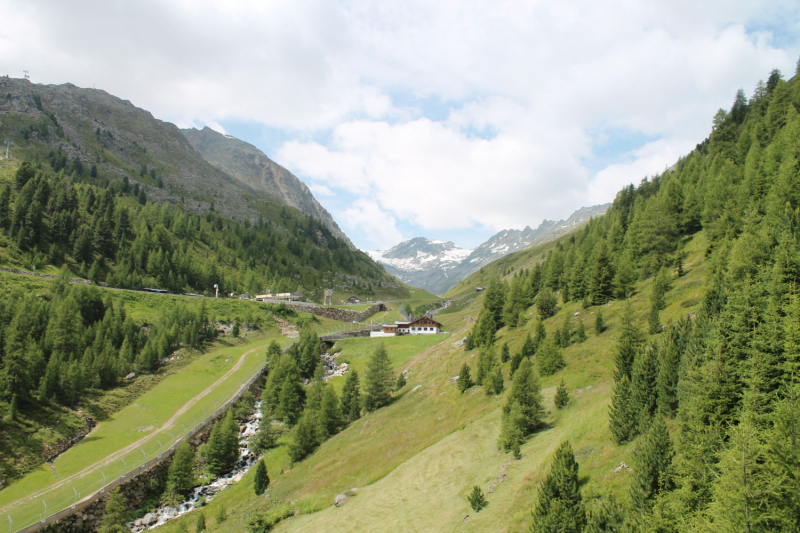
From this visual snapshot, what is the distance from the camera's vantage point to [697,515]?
14.9m

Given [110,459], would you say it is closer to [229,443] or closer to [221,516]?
[229,443]

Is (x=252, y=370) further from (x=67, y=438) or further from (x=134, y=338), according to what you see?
(x=67, y=438)

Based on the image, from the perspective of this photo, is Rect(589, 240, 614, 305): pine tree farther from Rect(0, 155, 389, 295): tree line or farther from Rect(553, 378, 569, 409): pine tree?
Rect(0, 155, 389, 295): tree line

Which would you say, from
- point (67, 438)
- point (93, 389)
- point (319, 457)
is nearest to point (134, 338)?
point (93, 389)

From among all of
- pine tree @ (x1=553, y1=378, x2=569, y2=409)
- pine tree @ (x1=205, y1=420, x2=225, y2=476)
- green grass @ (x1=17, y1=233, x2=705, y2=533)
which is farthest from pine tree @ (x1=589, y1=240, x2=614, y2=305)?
pine tree @ (x1=205, y1=420, x2=225, y2=476)

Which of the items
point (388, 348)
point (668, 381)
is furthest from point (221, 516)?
point (388, 348)

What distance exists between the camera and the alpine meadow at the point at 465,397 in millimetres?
18250

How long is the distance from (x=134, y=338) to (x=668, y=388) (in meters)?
93.8

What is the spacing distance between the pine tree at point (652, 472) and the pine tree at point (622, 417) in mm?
5778

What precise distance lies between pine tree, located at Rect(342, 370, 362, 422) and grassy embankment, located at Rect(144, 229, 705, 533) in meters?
3.21

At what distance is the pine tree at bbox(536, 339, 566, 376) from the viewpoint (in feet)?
140

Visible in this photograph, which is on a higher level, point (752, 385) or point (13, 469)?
point (752, 385)

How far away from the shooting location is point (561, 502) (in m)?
17.8

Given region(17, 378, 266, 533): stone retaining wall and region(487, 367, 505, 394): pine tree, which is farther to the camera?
region(487, 367, 505, 394): pine tree
